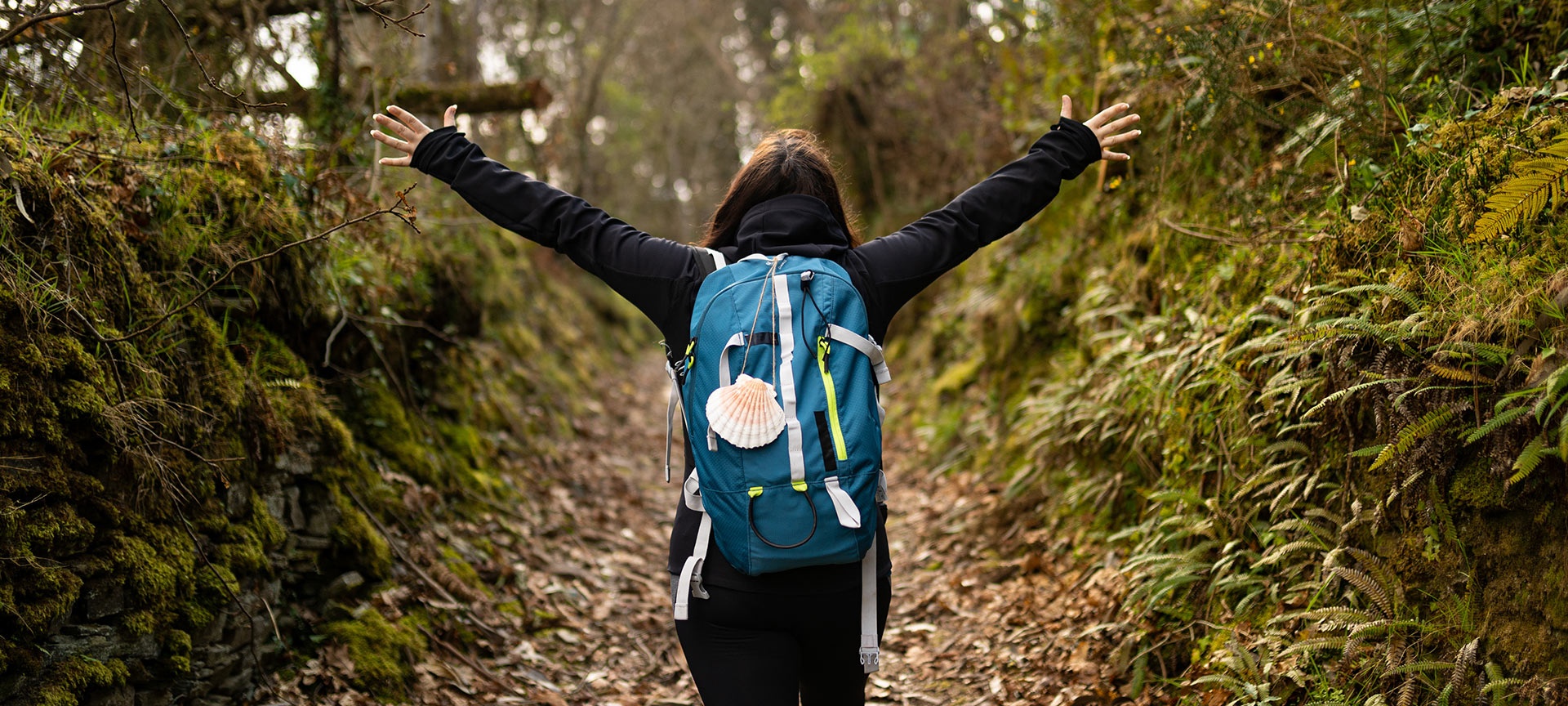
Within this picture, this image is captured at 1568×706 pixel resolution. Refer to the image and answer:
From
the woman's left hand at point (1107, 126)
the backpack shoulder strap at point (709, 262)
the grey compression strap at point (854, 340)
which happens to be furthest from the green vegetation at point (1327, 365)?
the backpack shoulder strap at point (709, 262)

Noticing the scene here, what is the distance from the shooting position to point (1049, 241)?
331 inches

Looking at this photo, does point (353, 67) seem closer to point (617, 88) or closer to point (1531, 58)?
point (1531, 58)

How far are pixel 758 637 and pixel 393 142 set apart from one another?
1.71 meters

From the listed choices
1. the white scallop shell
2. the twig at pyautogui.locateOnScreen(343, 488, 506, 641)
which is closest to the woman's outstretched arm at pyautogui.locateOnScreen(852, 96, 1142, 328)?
the white scallop shell

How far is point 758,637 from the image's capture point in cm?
240

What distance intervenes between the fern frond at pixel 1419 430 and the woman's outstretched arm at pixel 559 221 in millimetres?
2354

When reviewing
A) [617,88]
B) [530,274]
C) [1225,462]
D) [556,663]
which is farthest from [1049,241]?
[617,88]

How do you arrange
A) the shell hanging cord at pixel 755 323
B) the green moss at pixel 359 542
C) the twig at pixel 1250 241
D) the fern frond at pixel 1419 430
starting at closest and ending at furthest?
the shell hanging cord at pixel 755 323
the fern frond at pixel 1419 430
the twig at pixel 1250 241
the green moss at pixel 359 542

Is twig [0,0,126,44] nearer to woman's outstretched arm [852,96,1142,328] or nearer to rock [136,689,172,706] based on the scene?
rock [136,689,172,706]

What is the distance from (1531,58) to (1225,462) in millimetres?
2063

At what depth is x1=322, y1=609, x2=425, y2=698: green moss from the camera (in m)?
4.16

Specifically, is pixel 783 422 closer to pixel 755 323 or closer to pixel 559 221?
pixel 755 323

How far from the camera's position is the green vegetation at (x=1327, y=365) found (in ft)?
9.62

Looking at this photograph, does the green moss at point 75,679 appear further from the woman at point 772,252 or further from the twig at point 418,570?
the woman at point 772,252
